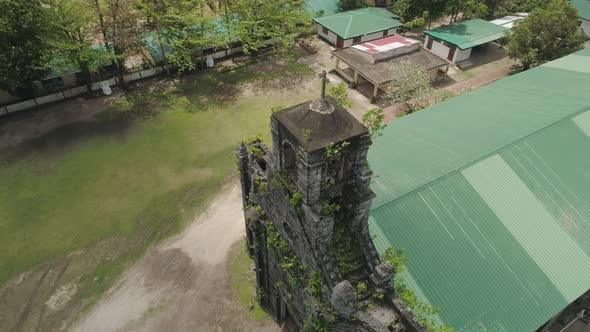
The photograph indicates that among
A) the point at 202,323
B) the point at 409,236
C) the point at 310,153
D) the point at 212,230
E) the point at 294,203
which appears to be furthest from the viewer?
the point at 212,230

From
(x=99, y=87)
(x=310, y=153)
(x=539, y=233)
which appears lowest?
(x=99, y=87)

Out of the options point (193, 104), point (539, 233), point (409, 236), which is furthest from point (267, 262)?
point (193, 104)

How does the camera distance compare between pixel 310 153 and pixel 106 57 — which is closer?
pixel 310 153

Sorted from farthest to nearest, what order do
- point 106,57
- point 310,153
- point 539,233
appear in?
point 106,57
point 539,233
point 310,153

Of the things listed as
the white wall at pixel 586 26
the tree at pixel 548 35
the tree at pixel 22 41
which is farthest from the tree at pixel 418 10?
the tree at pixel 22 41

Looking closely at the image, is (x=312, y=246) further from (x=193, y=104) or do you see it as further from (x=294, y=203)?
(x=193, y=104)
